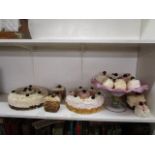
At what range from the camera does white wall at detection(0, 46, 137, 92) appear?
1280mm

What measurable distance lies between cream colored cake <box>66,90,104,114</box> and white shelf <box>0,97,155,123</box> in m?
0.03

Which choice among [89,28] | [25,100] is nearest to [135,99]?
[89,28]

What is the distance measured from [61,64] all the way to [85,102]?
1.45 ft

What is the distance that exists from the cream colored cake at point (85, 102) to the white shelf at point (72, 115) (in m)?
0.03

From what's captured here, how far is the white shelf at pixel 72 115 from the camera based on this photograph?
989mm

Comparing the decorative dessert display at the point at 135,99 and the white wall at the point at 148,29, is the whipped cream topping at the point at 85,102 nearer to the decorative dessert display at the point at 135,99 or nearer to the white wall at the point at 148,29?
the decorative dessert display at the point at 135,99

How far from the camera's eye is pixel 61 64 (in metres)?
1.32

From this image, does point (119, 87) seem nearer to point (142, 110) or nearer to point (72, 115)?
point (142, 110)

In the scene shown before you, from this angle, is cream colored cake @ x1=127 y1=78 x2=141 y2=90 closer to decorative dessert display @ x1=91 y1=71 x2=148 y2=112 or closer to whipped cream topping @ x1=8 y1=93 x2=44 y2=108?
decorative dessert display @ x1=91 y1=71 x2=148 y2=112

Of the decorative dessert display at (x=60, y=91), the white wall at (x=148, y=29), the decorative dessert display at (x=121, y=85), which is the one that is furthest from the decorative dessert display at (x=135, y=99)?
the decorative dessert display at (x=60, y=91)

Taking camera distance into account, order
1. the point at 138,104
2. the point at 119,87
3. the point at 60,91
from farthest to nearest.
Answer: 1. the point at 60,91
2. the point at 138,104
3. the point at 119,87

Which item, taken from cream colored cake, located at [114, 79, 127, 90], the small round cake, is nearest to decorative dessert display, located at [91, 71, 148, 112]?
cream colored cake, located at [114, 79, 127, 90]

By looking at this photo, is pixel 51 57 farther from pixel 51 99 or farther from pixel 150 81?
pixel 150 81

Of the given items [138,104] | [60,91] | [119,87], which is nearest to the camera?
[119,87]
